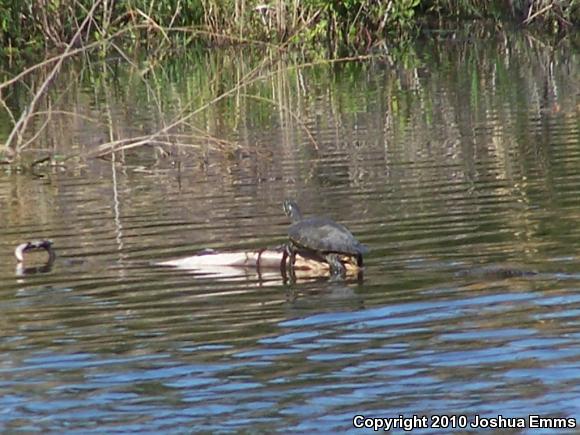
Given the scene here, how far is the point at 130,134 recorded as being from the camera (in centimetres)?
1789

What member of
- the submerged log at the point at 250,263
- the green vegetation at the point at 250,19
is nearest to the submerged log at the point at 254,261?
the submerged log at the point at 250,263

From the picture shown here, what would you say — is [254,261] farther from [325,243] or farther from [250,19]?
[250,19]

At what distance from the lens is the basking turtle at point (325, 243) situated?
9.09 meters

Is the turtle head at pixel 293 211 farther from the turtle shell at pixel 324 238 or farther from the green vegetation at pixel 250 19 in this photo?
the green vegetation at pixel 250 19

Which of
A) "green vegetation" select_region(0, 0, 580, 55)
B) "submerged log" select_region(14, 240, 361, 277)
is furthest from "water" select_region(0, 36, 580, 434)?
"green vegetation" select_region(0, 0, 580, 55)

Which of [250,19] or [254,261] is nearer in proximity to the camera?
[254,261]

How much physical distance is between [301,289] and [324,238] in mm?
439

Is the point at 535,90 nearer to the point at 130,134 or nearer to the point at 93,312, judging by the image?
the point at 130,134

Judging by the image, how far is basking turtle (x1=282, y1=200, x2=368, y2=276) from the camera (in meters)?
9.09

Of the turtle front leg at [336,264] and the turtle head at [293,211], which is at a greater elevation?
the turtle head at [293,211]

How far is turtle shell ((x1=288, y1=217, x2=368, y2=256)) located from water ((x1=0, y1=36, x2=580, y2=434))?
0.20m

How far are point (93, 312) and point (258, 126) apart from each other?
9747mm

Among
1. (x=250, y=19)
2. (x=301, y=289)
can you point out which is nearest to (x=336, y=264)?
(x=301, y=289)

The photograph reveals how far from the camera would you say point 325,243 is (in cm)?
916
